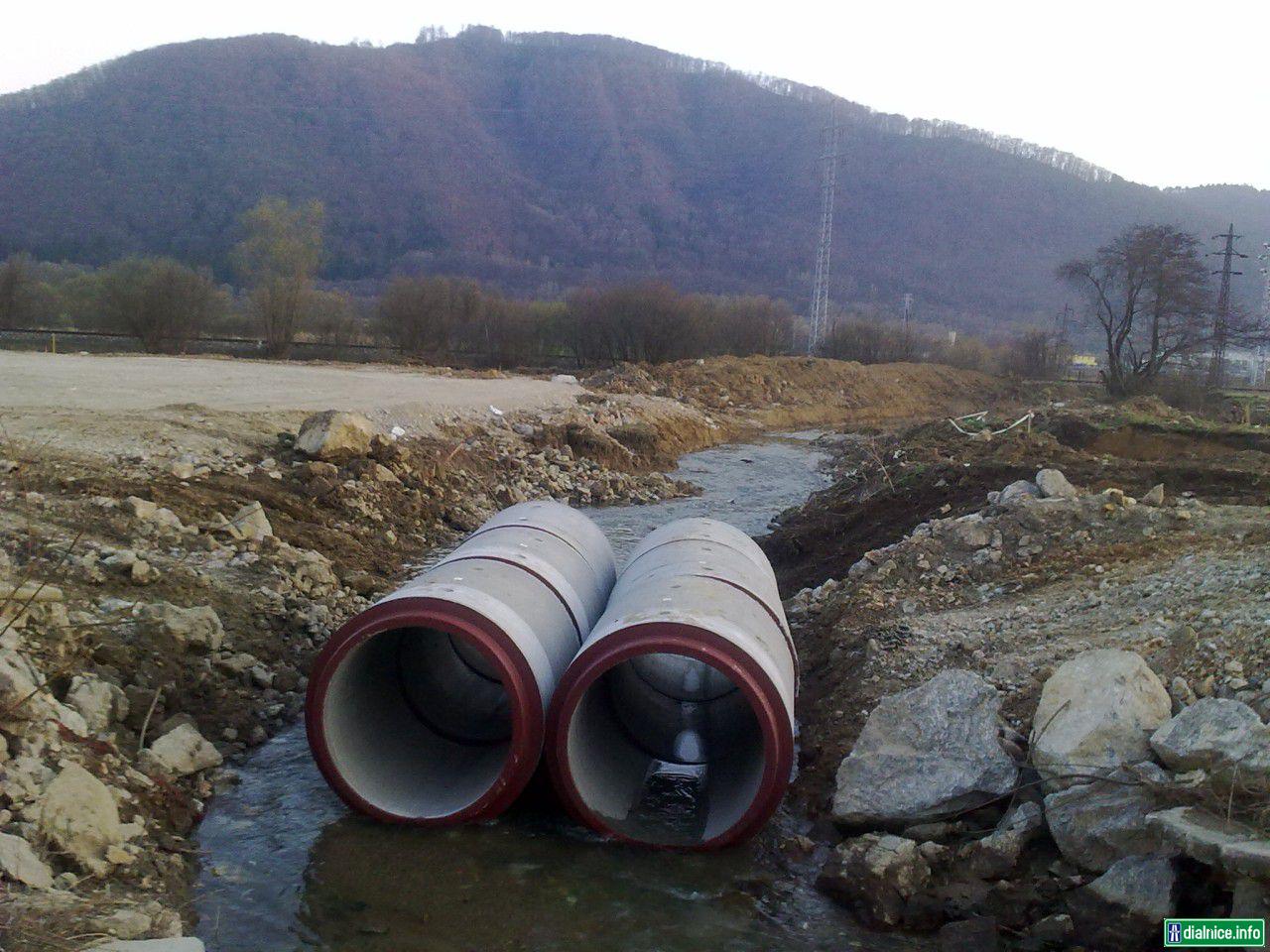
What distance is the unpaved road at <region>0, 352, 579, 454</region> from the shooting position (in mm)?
12062

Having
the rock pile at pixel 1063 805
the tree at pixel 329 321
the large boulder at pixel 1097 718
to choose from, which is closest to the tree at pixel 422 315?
the tree at pixel 329 321

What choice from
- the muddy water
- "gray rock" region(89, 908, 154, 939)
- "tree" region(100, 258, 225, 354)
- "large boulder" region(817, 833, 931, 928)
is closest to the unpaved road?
the muddy water

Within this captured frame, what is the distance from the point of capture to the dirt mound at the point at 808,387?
107 feet

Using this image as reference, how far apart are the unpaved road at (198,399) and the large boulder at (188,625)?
4.31 m

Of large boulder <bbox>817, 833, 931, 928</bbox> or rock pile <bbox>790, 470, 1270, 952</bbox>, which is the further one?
large boulder <bbox>817, 833, 931, 928</bbox>

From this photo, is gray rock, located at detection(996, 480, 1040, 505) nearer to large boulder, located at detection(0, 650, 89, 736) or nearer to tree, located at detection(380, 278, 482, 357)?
large boulder, located at detection(0, 650, 89, 736)

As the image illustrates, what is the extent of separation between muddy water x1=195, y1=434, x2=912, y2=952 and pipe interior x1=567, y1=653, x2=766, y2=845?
0.96 feet

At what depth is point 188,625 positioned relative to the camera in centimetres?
712

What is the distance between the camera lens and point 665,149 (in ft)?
544

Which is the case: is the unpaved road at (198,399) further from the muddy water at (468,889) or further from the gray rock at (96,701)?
the muddy water at (468,889)

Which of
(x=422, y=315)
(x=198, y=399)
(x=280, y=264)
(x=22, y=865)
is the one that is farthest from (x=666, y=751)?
(x=280, y=264)

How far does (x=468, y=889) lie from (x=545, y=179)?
6200 inches

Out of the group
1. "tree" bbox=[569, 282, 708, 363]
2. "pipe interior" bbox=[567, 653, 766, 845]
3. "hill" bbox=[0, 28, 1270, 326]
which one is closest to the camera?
"pipe interior" bbox=[567, 653, 766, 845]

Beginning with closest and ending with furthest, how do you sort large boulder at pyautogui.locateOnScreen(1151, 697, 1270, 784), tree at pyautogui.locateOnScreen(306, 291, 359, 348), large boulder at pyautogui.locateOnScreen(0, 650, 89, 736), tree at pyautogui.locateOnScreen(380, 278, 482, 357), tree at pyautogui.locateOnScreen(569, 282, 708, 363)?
large boulder at pyautogui.locateOnScreen(1151, 697, 1270, 784), large boulder at pyautogui.locateOnScreen(0, 650, 89, 736), tree at pyautogui.locateOnScreen(306, 291, 359, 348), tree at pyautogui.locateOnScreen(380, 278, 482, 357), tree at pyautogui.locateOnScreen(569, 282, 708, 363)
